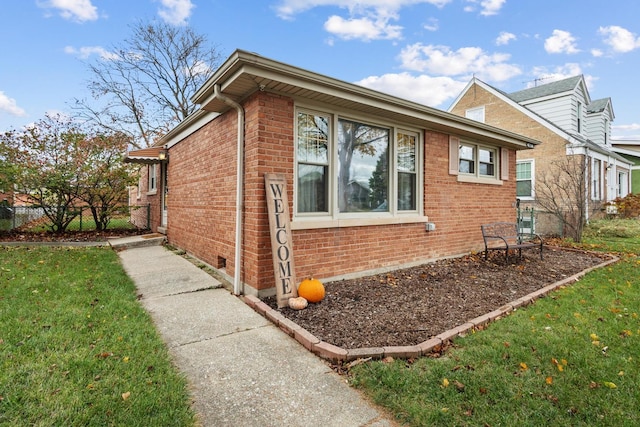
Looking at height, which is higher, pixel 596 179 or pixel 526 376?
pixel 596 179

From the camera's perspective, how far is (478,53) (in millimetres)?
14391

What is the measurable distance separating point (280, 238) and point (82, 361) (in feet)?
7.88

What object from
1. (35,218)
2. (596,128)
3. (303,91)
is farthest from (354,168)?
(596,128)

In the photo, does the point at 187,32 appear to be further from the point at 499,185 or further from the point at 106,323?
the point at 106,323

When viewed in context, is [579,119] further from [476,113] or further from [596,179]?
[476,113]

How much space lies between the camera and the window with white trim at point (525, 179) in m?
14.4

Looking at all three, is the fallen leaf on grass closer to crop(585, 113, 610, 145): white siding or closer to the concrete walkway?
the concrete walkway

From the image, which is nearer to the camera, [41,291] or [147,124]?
[41,291]

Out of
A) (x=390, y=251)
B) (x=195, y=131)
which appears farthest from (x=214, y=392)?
(x=195, y=131)

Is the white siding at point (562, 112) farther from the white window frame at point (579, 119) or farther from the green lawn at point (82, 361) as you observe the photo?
the green lawn at point (82, 361)

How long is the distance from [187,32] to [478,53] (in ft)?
59.1

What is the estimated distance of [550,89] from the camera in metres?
16.2

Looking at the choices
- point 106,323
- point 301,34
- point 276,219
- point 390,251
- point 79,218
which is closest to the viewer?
point 106,323

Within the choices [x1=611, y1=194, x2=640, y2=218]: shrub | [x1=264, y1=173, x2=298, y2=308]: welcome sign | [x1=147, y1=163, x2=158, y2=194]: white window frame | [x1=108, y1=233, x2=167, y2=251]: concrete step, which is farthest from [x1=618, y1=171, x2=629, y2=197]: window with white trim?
[x1=147, y1=163, x2=158, y2=194]: white window frame
